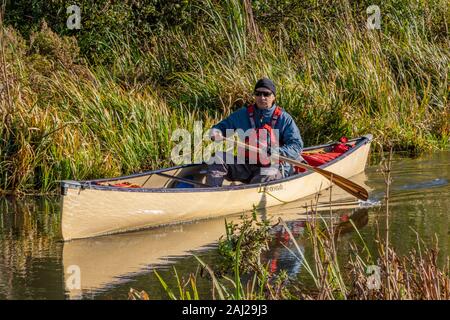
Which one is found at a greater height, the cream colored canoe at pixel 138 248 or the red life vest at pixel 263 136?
the red life vest at pixel 263 136

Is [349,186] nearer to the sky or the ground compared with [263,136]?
nearer to the ground

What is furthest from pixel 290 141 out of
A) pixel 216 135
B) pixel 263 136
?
pixel 216 135

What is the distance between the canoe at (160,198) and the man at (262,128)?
0.60ft

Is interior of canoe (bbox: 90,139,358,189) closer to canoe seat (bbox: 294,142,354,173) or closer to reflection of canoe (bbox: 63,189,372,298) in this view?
canoe seat (bbox: 294,142,354,173)

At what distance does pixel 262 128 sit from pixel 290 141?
1.14 ft

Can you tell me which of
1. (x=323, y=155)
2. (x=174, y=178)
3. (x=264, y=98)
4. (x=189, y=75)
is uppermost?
(x=189, y=75)

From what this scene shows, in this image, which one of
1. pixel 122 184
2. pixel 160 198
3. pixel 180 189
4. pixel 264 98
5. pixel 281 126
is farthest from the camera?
pixel 281 126

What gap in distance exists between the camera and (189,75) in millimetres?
16422


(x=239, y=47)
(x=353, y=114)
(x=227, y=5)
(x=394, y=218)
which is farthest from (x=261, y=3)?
(x=394, y=218)

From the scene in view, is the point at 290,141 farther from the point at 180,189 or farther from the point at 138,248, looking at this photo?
the point at 138,248

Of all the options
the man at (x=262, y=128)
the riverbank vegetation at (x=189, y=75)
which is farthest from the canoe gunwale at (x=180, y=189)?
the riverbank vegetation at (x=189, y=75)

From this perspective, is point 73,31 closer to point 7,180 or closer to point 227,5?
point 227,5

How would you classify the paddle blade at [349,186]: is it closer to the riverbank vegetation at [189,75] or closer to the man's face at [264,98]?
the man's face at [264,98]

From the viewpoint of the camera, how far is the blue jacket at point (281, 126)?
11938 mm
